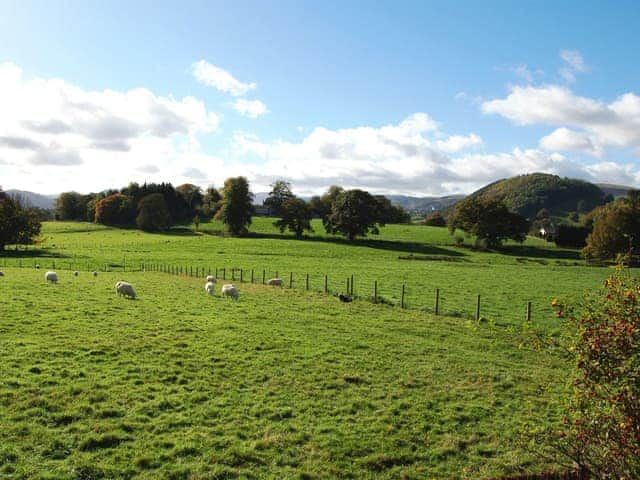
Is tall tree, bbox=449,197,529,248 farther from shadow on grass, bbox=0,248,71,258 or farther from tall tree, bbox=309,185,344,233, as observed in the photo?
shadow on grass, bbox=0,248,71,258

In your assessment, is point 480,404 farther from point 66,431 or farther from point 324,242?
point 324,242

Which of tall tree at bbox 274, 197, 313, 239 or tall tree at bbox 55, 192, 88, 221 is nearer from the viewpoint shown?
tall tree at bbox 274, 197, 313, 239

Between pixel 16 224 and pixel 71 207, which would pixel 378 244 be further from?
pixel 71 207

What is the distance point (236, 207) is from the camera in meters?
98.0

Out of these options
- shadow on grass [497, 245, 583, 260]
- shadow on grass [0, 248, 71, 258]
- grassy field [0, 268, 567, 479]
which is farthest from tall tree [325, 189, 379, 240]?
grassy field [0, 268, 567, 479]

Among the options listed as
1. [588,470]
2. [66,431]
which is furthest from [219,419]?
[588,470]

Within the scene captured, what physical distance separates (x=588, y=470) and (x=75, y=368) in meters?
13.2

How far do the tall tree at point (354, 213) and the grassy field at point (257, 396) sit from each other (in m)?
68.6

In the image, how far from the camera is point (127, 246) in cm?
7812

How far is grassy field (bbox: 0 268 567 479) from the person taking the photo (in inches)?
359

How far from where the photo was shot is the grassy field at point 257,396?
29.9 ft

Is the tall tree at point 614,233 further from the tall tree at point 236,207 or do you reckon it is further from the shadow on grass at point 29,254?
the shadow on grass at point 29,254

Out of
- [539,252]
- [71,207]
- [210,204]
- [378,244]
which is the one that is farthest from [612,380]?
[71,207]

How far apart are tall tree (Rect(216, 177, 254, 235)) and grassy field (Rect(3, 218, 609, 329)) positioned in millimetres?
3748
